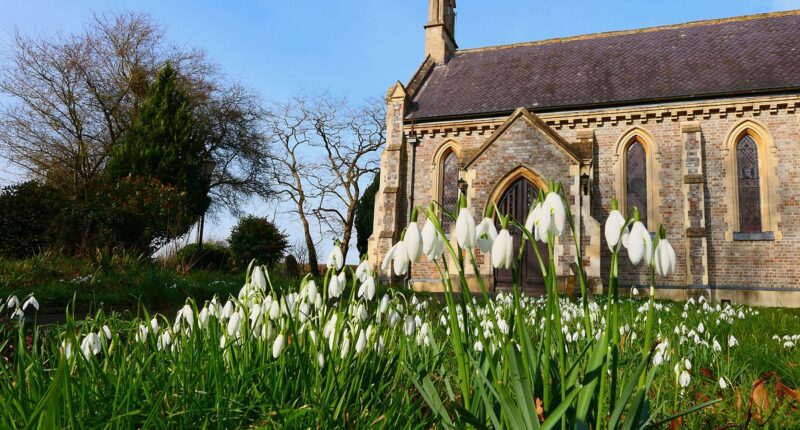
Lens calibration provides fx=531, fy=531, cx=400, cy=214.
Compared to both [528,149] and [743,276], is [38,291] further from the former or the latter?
[743,276]

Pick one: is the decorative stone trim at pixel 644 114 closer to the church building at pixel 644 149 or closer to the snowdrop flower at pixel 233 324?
the church building at pixel 644 149

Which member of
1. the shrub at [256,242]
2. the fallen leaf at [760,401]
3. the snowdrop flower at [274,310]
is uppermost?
the shrub at [256,242]

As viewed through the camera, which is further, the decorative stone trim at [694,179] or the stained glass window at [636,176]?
the stained glass window at [636,176]

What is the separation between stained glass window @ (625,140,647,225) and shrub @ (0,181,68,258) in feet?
61.0

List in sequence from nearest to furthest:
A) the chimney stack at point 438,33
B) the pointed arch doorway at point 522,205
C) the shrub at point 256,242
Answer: the pointed arch doorway at point 522,205, the shrub at point 256,242, the chimney stack at point 438,33

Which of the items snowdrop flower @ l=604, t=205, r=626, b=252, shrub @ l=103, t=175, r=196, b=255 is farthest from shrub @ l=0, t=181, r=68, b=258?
snowdrop flower @ l=604, t=205, r=626, b=252

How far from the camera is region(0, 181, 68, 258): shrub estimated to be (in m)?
14.2

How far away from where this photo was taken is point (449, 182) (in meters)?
21.8

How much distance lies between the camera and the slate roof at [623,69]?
1898 cm

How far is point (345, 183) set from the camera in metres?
37.7

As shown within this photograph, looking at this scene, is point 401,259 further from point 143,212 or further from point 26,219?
point 143,212

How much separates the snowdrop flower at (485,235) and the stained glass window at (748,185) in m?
19.4

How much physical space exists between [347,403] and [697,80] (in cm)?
2105

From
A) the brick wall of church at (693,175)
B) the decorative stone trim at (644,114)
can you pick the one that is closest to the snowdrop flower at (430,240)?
the brick wall of church at (693,175)
